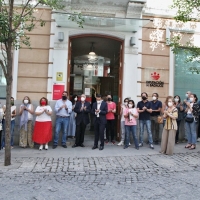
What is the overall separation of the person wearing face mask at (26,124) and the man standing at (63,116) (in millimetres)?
920

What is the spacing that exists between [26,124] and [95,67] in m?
5.38

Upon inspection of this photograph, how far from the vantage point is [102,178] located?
5203 millimetres

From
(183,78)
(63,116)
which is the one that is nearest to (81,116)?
(63,116)

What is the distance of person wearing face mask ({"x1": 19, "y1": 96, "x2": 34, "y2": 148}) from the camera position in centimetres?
831

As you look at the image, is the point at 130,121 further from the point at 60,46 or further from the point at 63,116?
the point at 60,46

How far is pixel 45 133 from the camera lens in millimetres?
8156

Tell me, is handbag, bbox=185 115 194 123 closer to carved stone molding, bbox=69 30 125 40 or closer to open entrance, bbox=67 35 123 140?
open entrance, bbox=67 35 123 140

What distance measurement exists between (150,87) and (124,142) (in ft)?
8.69

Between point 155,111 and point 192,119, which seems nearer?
point 192,119

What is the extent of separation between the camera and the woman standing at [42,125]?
8141mm

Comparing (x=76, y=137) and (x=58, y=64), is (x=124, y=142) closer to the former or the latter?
(x=76, y=137)

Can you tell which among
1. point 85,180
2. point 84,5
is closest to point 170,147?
point 85,180

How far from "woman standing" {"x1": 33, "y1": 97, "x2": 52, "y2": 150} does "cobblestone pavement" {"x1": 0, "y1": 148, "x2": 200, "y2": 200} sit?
1255 millimetres

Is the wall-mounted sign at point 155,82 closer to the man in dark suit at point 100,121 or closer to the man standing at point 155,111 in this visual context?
the man standing at point 155,111
